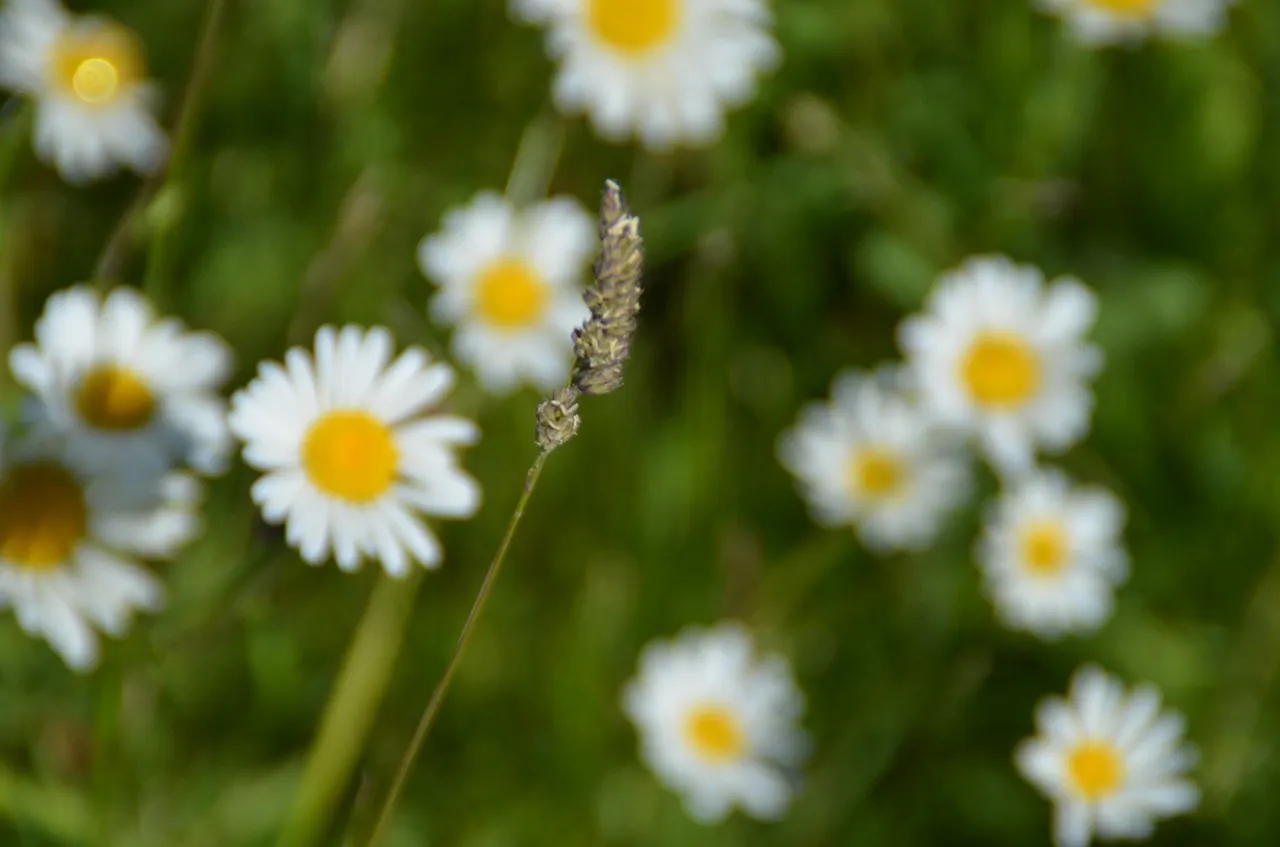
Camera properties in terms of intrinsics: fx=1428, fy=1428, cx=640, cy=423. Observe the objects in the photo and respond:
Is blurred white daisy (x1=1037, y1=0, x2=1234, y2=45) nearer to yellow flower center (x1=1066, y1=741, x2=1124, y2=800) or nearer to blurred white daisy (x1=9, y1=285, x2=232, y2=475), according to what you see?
yellow flower center (x1=1066, y1=741, x2=1124, y2=800)

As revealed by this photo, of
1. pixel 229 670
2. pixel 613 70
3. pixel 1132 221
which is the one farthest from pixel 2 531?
pixel 1132 221

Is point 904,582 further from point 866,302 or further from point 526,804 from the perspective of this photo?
point 526,804

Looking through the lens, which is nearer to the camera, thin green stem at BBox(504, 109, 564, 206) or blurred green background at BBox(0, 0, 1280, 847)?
blurred green background at BBox(0, 0, 1280, 847)

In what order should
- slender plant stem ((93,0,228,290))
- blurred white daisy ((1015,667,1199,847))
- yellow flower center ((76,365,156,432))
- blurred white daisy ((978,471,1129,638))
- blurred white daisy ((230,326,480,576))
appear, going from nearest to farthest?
blurred white daisy ((230,326,480,576)), slender plant stem ((93,0,228,290)), yellow flower center ((76,365,156,432)), blurred white daisy ((1015,667,1199,847)), blurred white daisy ((978,471,1129,638))

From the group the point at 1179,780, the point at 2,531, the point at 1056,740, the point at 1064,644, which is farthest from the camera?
the point at 1064,644

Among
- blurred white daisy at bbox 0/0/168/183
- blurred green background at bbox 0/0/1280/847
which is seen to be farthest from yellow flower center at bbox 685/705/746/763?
blurred white daisy at bbox 0/0/168/183
